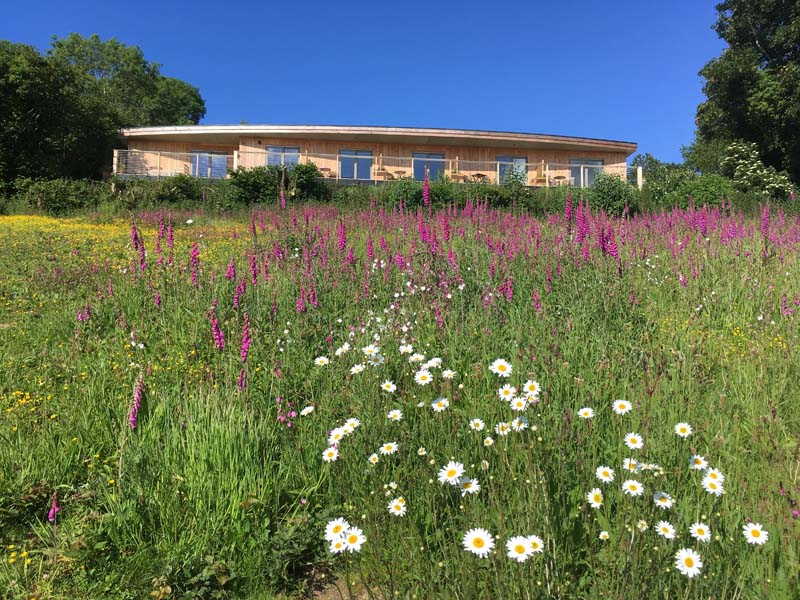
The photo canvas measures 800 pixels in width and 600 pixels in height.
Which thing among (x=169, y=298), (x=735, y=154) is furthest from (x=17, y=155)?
(x=735, y=154)

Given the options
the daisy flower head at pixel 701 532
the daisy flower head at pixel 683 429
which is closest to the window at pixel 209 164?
the daisy flower head at pixel 683 429

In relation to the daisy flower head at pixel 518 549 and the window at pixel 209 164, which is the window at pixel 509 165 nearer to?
the window at pixel 209 164

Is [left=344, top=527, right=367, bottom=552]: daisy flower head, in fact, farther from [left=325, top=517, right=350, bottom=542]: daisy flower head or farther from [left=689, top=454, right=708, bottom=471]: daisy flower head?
[left=689, top=454, right=708, bottom=471]: daisy flower head

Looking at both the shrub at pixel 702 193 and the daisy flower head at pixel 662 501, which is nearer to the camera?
the daisy flower head at pixel 662 501

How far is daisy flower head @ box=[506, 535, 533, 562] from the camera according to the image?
52.2 inches

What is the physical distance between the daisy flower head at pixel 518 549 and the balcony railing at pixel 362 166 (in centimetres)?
2585

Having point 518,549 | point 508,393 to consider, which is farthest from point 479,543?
point 508,393

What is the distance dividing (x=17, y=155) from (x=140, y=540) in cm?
3088

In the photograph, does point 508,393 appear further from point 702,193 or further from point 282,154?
point 282,154

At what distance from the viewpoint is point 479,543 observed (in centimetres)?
144

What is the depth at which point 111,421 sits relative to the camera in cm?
288

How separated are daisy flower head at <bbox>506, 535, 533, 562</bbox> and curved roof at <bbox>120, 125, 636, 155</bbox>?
89.2 ft

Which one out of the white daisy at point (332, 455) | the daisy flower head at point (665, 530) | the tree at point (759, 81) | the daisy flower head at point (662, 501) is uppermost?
the tree at point (759, 81)

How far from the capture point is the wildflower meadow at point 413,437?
166 centimetres
